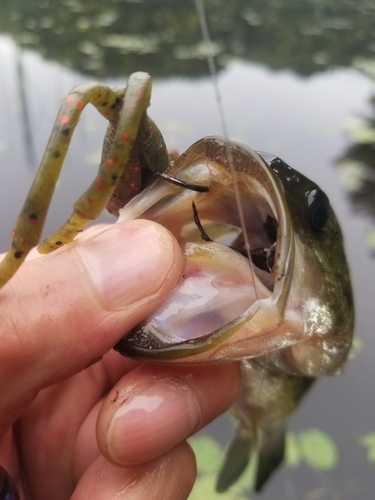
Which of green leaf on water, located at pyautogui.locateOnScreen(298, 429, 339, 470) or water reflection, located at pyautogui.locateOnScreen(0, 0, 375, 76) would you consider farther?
water reflection, located at pyautogui.locateOnScreen(0, 0, 375, 76)

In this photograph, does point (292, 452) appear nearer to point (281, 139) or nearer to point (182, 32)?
point (281, 139)

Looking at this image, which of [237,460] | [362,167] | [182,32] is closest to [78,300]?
[237,460]

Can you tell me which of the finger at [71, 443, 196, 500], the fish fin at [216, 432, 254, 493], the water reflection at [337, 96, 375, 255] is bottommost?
the fish fin at [216, 432, 254, 493]

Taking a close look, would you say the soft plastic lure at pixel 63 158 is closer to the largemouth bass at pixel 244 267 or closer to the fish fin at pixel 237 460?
the largemouth bass at pixel 244 267

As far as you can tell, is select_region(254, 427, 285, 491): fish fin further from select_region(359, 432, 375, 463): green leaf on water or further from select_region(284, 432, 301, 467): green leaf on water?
select_region(359, 432, 375, 463): green leaf on water

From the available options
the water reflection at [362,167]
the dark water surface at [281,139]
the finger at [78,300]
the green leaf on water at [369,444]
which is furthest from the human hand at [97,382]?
the water reflection at [362,167]

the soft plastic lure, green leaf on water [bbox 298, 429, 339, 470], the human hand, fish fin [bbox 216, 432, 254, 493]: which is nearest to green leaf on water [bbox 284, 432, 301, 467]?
green leaf on water [bbox 298, 429, 339, 470]
